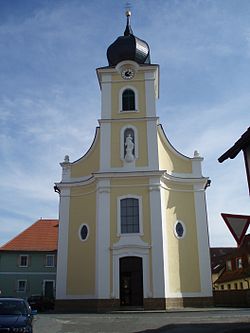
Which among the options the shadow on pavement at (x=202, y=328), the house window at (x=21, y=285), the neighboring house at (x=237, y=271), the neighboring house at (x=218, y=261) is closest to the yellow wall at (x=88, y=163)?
the shadow on pavement at (x=202, y=328)

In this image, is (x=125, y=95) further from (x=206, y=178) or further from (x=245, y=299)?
(x=245, y=299)

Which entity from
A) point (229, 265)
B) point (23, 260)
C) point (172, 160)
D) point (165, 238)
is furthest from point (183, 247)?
point (229, 265)

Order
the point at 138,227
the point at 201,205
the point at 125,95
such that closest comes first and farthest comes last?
the point at 138,227, the point at 201,205, the point at 125,95

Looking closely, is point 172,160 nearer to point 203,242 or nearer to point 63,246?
point 203,242

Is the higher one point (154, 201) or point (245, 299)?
point (154, 201)

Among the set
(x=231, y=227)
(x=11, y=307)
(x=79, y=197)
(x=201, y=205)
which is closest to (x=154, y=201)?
(x=201, y=205)

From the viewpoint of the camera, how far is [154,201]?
23375 millimetres

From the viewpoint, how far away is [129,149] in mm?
24625

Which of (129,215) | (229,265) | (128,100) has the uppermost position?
(128,100)

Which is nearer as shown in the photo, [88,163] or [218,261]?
[88,163]

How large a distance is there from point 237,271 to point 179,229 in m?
18.0

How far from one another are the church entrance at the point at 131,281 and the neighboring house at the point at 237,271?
13579mm

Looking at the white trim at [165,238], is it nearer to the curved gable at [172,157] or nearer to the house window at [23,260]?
the curved gable at [172,157]

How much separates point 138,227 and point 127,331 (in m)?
10.3
